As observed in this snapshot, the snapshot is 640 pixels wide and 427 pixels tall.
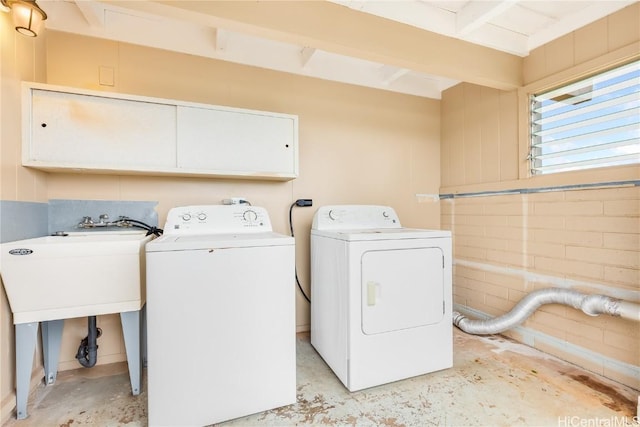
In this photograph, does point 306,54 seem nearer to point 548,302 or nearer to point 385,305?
point 385,305

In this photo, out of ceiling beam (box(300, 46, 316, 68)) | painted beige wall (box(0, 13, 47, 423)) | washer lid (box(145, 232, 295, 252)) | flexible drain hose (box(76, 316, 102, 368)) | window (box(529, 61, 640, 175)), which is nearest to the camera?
washer lid (box(145, 232, 295, 252))

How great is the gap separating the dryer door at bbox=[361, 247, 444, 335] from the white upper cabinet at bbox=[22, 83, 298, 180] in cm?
98

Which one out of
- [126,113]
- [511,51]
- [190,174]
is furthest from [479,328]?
[126,113]

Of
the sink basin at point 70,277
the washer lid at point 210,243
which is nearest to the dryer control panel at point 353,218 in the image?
the washer lid at point 210,243

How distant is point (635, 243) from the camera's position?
1.75 metres

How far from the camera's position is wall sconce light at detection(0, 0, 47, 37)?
55.2 inches

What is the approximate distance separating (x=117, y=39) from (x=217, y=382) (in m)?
2.36

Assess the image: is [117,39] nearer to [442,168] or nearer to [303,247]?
[303,247]

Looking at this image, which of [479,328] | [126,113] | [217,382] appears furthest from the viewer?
[479,328]

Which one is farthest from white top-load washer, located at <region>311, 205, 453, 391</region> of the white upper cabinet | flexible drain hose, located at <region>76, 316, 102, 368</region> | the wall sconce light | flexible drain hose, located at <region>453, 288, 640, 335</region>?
the wall sconce light

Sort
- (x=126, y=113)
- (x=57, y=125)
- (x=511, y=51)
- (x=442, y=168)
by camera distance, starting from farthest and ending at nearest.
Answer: (x=442, y=168) → (x=511, y=51) → (x=126, y=113) → (x=57, y=125)

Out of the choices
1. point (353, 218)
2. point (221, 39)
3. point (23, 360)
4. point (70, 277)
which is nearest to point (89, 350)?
point (23, 360)

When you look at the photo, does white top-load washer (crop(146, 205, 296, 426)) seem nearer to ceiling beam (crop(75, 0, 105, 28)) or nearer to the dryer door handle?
the dryer door handle

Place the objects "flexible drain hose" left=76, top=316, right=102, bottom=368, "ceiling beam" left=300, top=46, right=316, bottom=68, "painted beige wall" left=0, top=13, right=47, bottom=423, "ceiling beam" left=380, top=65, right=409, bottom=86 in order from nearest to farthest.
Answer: "painted beige wall" left=0, top=13, right=47, bottom=423
"flexible drain hose" left=76, top=316, right=102, bottom=368
"ceiling beam" left=300, top=46, right=316, bottom=68
"ceiling beam" left=380, top=65, right=409, bottom=86
